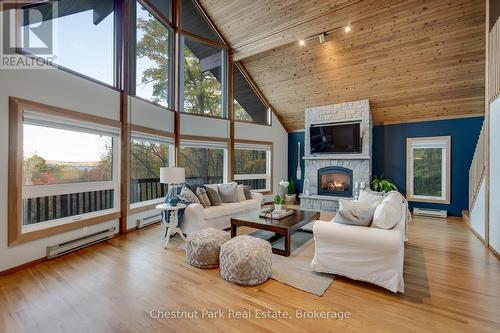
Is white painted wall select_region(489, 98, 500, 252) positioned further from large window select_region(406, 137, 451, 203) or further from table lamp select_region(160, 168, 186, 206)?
table lamp select_region(160, 168, 186, 206)

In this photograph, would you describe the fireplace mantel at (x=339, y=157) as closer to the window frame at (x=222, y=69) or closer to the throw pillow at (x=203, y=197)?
the window frame at (x=222, y=69)

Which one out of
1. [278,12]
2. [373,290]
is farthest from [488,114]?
[278,12]

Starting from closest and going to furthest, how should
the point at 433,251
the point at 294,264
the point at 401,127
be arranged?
the point at 294,264, the point at 433,251, the point at 401,127

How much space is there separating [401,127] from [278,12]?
4.25 m

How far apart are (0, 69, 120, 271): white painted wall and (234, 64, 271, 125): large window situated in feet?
11.4

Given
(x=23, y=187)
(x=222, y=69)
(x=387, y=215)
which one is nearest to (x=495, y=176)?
(x=387, y=215)

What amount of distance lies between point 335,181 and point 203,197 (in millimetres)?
4156

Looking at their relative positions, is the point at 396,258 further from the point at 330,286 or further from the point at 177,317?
the point at 177,317

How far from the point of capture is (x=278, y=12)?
16.6ft

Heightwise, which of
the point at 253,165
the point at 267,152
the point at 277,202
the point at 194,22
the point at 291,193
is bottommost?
the point at 291,193

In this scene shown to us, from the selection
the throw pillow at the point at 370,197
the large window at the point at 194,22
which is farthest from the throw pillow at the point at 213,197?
the large window at the point at 194,22

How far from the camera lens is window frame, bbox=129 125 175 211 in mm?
4441

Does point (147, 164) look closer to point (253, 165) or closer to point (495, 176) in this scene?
point (253, 165)

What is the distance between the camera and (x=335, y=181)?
6.77 meters
